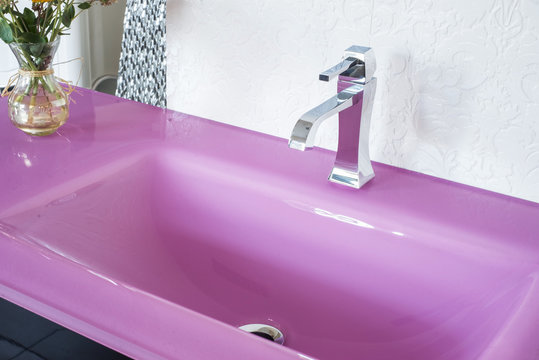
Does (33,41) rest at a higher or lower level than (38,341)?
higher

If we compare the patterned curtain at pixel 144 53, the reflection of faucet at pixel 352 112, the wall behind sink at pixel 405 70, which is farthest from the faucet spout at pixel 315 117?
the patterned curtain at pixel 144 53

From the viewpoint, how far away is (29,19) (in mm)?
968

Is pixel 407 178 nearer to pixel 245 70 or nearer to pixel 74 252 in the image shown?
pixel 245 70

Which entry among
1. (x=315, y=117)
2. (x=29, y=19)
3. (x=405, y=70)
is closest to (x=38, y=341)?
(x=315, y=117)

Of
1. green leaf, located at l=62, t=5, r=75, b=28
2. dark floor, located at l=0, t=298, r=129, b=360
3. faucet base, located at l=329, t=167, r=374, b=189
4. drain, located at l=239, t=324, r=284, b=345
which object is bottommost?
drain, located at l=239, t=324, r=284, b=345

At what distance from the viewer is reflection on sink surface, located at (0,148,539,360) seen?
82cm

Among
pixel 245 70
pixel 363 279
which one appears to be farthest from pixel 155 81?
pixel 363 279

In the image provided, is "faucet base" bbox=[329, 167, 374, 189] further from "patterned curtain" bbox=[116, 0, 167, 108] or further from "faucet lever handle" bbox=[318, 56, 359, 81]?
"patterned curtain" bbox=[116, 0, 167, 108]

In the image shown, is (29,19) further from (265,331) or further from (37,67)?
(265,331)

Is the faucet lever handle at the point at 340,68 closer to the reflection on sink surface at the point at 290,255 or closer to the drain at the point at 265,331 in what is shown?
the reflection on sink surface at the point at 290,255

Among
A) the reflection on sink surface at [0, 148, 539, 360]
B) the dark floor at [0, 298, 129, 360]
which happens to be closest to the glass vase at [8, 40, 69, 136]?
the reflection on sink surface at [0, 148, 539, 360]

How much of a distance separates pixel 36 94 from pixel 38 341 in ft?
1.47

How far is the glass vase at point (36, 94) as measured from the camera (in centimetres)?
98

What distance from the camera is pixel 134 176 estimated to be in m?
1.01
